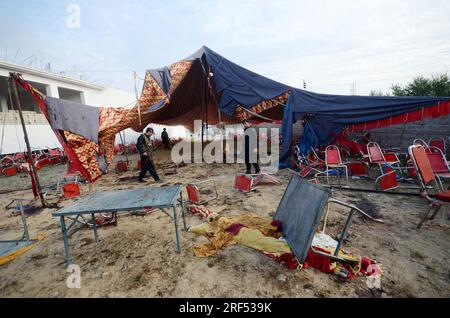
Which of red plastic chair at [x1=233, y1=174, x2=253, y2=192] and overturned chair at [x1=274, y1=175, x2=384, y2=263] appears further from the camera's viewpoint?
red plastic chair at [x1=233, y1=174, x2=253, y2=192]

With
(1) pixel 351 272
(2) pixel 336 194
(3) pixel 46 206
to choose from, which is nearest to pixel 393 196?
(2) pixel 336 194

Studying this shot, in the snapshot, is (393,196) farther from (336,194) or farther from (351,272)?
(351,272)

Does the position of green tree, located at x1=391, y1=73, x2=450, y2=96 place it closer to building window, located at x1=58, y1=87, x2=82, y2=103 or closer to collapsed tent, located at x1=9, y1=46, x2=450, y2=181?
collapsed tent, located at x1=9, y1=46, x2=450, y2=181

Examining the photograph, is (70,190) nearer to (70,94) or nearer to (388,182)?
(388,182)

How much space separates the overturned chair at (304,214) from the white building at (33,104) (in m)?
9.07

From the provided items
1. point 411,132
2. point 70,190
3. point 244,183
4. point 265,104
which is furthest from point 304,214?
point 411,132

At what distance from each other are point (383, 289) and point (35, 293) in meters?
3.78

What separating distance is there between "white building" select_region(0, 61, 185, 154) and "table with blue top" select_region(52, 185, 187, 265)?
7.78 meters

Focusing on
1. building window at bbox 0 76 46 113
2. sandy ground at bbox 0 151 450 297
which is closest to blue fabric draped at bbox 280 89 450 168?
sandy ground at bbox 0 151 450 297

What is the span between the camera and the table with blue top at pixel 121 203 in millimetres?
2566

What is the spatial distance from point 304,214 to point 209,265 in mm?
1358

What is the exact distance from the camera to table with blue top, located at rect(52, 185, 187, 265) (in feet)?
8.42

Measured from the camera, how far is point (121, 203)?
2797 mm

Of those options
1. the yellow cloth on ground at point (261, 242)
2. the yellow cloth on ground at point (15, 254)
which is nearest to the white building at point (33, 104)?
the yellow cloth on ground at point (15, 254)
